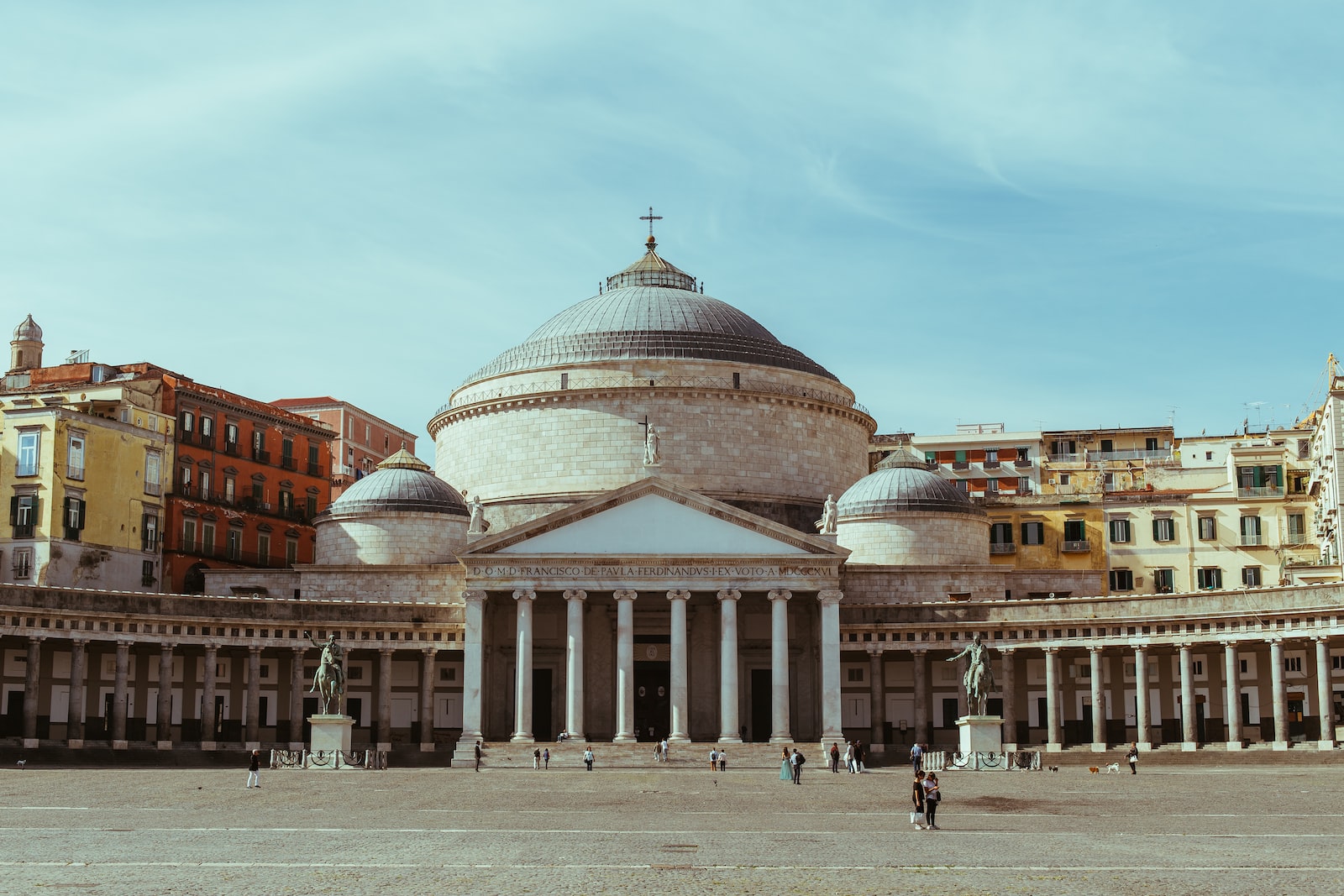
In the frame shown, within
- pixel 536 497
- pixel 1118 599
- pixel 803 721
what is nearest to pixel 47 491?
pixel 536 497

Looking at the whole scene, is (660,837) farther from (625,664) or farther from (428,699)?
(428,699)

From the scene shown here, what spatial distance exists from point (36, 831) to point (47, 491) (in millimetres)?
44552

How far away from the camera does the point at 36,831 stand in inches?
1262

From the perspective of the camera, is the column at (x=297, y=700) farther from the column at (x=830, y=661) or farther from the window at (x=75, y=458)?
the column at (x=830, y=661)

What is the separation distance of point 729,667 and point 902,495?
49.2 feet

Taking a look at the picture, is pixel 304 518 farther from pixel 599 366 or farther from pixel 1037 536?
pixel 1037 536

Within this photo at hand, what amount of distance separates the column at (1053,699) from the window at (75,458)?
42895 mm

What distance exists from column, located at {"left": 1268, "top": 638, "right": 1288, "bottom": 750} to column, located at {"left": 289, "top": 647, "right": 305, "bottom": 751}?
39338 millimetres

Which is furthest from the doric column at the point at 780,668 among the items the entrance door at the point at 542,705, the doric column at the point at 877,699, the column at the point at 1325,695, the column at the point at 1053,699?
the column at the point at 1325,695

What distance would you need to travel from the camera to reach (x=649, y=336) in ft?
269

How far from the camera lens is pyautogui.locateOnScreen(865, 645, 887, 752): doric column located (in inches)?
2867

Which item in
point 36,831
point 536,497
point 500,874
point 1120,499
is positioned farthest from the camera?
point 1120,499

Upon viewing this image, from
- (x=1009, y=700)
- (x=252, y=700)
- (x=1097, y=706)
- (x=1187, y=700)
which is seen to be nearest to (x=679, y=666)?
(x=1009, y=700)

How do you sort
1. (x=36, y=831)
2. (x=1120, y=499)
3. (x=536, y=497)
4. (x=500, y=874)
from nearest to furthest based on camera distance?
(x=500, y=874) → (x=36, y=831) → (x=536, y=497) → (x=1120, y=499)
